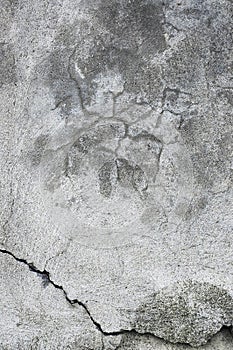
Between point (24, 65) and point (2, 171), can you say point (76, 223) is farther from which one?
point (24, 65)

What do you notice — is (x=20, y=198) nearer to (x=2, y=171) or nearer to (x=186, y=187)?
(x=2, y=171)

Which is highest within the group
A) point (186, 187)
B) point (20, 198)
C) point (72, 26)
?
point (72, 26)

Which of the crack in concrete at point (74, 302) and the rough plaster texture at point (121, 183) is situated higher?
the rough plaster texture at point (121, 183)

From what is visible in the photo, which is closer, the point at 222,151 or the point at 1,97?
the point at 222,151

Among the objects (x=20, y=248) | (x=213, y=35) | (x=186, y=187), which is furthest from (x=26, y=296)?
(x=213, y=35)

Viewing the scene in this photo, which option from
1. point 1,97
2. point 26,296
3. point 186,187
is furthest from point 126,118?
point 26,296

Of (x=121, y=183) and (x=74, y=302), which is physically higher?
(x=121, y=183)

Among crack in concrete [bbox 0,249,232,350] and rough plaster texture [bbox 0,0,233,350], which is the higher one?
rough plaster texture [bbox 0,0,233,350]

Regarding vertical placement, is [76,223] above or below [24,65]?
below
